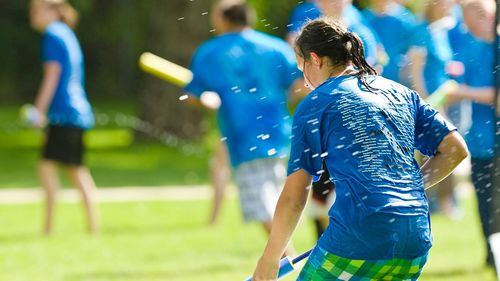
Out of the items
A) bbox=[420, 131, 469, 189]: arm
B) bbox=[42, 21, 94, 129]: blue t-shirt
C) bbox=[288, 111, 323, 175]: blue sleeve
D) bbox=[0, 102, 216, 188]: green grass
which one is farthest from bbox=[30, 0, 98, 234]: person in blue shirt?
bbox=[288, 111, 323, 175]: blue sleeve

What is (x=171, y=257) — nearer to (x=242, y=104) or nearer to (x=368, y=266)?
(x=242, y=104)

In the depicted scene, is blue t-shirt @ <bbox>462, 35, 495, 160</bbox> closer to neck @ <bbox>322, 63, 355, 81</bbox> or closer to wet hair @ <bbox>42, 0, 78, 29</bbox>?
neck @ <bbox>322, 63, 355, 81</bbox>

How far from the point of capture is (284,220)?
13.3 ft

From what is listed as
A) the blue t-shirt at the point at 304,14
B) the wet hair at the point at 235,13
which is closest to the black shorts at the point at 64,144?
the wet hair at the point at 235,13

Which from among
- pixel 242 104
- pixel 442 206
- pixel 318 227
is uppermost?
pixel 242 104

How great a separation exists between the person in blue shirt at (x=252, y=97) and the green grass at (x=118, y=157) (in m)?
6.68

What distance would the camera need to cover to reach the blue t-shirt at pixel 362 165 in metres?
4.01

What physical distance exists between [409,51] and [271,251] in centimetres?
576

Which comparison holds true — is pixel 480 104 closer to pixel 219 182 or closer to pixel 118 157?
pixel 219 182

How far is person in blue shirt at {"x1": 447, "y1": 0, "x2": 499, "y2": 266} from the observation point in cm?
726

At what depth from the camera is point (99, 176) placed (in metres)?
15.5

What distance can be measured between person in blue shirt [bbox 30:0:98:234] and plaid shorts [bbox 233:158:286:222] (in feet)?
7.99

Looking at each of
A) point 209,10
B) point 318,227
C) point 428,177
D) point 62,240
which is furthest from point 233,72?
point 209,10

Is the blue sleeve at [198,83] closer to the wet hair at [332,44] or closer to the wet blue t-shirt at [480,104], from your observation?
the wet blue t-shirt at [480,104]
